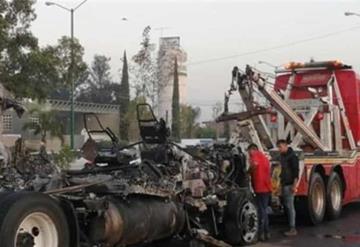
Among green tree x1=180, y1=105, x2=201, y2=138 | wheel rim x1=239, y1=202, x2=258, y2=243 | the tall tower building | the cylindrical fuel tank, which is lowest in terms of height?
wheel rim x1=239, y1=202, x2=258, y2=243

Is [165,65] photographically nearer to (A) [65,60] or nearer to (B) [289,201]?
(A) [65,60]

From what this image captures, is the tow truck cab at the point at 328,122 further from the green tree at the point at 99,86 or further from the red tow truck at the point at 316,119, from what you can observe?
the green tree at the point at 99,86

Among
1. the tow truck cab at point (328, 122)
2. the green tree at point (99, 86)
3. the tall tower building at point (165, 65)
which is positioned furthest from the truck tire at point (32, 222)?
the green tree at point (99, 86)

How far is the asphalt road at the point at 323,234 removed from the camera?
11187mm

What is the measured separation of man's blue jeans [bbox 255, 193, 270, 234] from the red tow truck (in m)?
2.31

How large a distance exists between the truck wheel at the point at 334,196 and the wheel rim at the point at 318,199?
14 cm

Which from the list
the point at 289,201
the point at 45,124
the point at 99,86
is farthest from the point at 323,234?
the point at 99,86

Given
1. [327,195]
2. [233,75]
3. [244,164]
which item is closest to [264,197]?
[244,164]

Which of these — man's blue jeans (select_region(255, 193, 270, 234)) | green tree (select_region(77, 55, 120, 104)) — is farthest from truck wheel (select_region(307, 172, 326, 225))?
green tree (select_region(77, 55, 120, 104))

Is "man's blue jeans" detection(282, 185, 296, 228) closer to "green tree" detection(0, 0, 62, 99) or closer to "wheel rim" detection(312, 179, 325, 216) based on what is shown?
"wheel rim" detection(312, 179, 325, 216)

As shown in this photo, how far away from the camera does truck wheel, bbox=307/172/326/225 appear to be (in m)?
13.4

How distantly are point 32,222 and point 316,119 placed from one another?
32.0 feet

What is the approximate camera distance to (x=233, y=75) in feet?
48.2

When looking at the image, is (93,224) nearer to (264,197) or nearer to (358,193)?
(264,197)
